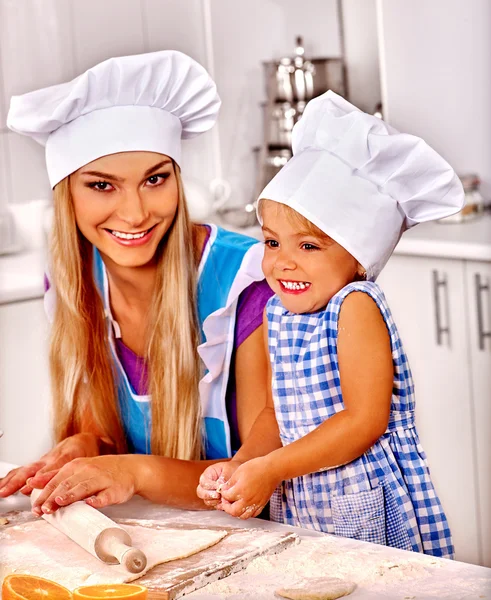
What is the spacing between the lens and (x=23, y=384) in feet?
4.26

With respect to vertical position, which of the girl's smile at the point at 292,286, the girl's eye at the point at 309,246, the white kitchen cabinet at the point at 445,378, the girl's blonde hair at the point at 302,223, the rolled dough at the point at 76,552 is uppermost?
the girl's blonde hair at the point at 302,223

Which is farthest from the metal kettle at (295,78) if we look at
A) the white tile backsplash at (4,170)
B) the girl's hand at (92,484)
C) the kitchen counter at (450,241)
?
the girl's hand at (92,484)

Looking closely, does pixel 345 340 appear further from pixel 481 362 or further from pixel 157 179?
pixel 481 362

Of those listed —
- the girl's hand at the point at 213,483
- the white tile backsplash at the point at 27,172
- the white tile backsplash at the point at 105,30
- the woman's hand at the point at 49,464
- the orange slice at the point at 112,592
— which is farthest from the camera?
the white tile backsplash at the point at 27,172

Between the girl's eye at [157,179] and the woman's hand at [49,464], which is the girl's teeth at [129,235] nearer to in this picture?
the girl's eye at [157,179]

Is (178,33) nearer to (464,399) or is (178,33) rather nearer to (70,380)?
(70,380)

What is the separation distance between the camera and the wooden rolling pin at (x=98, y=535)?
0.58m

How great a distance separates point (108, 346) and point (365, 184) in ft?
1.09

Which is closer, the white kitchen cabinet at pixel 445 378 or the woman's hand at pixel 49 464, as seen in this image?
the woman's hand at pixel 49 464

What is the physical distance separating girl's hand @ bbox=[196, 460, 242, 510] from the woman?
91mm

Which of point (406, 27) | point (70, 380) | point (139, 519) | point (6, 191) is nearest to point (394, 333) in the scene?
point (139, 519)

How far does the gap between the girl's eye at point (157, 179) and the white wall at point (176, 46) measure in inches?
12.9

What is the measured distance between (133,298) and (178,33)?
408 mm

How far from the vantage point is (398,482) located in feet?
2.28
